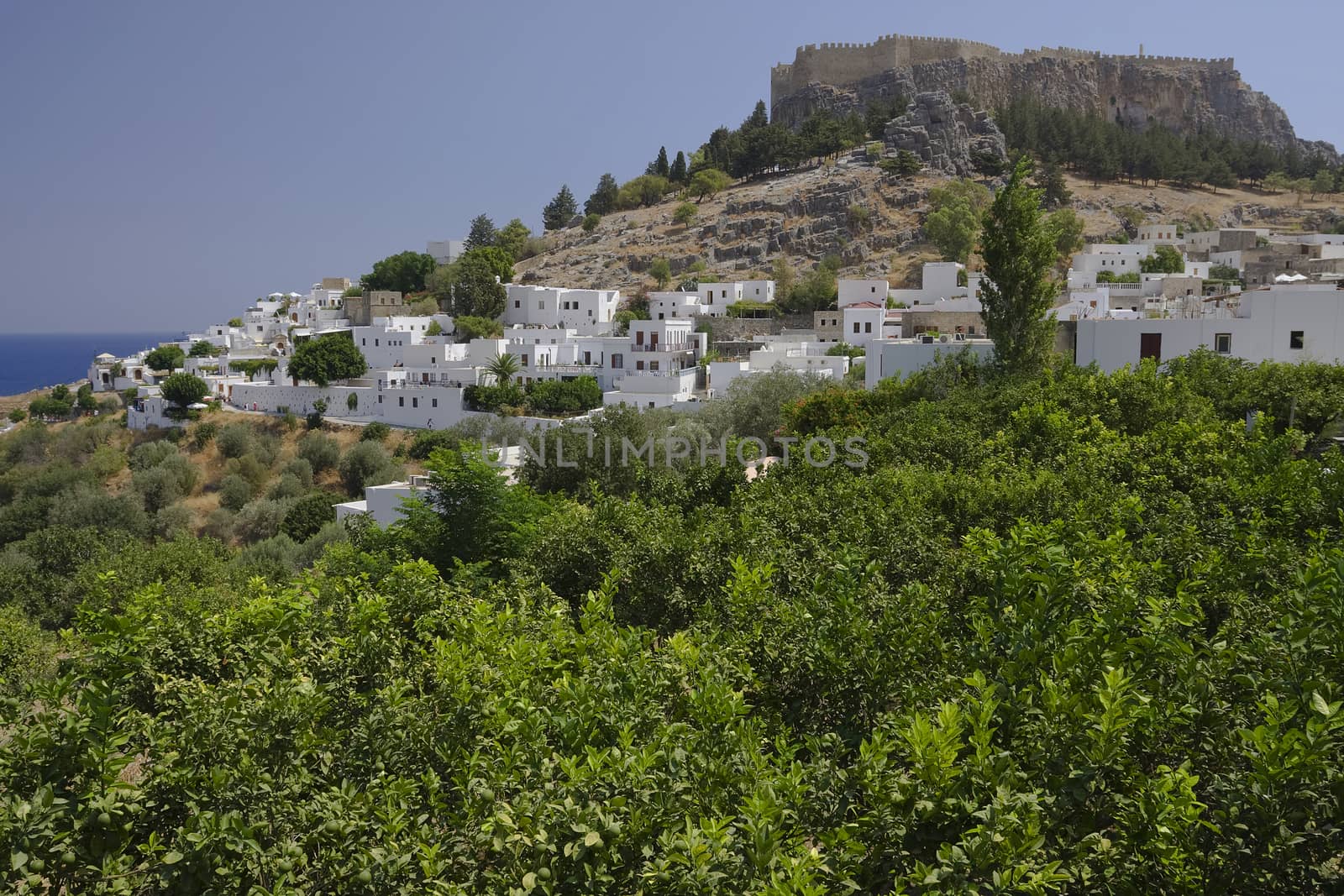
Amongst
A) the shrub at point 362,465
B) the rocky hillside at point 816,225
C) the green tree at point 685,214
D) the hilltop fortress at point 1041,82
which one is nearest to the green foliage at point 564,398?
the shrub at point 362,465

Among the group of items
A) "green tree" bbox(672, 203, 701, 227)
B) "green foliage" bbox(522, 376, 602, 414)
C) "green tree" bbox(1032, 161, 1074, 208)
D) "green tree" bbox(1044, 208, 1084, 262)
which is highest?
"green tree" bbox(1032, 161, 1074, 208)

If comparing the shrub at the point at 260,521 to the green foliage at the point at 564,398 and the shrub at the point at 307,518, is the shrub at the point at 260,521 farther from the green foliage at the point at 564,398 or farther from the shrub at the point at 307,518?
the green foliage at the point at 564,398

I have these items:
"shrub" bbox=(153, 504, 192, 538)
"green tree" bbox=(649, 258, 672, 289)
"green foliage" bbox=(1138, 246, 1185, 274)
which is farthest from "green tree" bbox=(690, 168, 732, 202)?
"shrub" bbox=(153, 504, 192, 538)

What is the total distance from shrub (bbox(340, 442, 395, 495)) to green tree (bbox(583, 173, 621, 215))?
129ft

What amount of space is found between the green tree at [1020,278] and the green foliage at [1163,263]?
1139 inches

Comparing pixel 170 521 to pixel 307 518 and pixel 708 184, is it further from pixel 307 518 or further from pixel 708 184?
pixel 708 184

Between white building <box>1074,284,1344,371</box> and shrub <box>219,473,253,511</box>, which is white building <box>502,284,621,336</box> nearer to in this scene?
shrub <box>219,473,253,511</box>

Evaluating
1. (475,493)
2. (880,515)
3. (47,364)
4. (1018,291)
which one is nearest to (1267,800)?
(880,515)

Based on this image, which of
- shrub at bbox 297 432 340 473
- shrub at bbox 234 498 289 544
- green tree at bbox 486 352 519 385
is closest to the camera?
shrub at bbox 234 498 289 544

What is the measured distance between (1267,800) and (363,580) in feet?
24.0

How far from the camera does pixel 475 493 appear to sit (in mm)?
13078

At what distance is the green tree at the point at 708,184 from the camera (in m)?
64.2

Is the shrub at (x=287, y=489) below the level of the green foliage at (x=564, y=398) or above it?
below

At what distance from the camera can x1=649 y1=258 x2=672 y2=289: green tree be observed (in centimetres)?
5344
